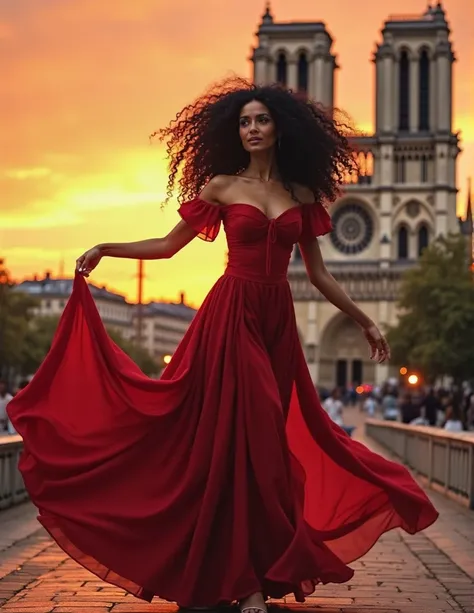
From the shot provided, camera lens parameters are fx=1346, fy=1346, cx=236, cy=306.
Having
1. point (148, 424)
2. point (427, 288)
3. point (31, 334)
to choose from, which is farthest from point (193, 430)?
point (31, 334)

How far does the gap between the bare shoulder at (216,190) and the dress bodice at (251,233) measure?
0.10 feet

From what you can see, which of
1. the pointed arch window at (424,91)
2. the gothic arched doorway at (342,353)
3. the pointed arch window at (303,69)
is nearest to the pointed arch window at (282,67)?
Result: the pointed arch window at (303,69)

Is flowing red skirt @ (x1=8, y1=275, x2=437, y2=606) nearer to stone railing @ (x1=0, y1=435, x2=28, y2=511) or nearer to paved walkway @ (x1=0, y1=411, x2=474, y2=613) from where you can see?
paved walkway @ (x1=0, y1=411, x2=474, y2=613)

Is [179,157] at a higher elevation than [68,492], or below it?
higher

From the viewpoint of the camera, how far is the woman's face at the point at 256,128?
5.70m

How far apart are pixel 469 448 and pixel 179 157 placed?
22.4 feet

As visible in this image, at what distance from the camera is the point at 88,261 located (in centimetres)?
552

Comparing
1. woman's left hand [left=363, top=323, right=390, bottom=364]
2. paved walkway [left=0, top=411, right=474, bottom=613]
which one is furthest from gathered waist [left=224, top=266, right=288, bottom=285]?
paved walkway [left=0, top=411, right=474, bottom=613]

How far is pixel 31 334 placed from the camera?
71.3 metres

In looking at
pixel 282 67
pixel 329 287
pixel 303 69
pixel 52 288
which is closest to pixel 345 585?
pixel 329 287

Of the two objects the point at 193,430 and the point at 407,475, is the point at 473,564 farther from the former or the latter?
the point at 193,430

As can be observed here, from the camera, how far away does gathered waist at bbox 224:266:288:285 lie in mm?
5562

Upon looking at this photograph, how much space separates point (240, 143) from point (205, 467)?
147 centimetres

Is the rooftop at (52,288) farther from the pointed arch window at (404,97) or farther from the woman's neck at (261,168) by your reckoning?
the woman's neck at (261,168)
